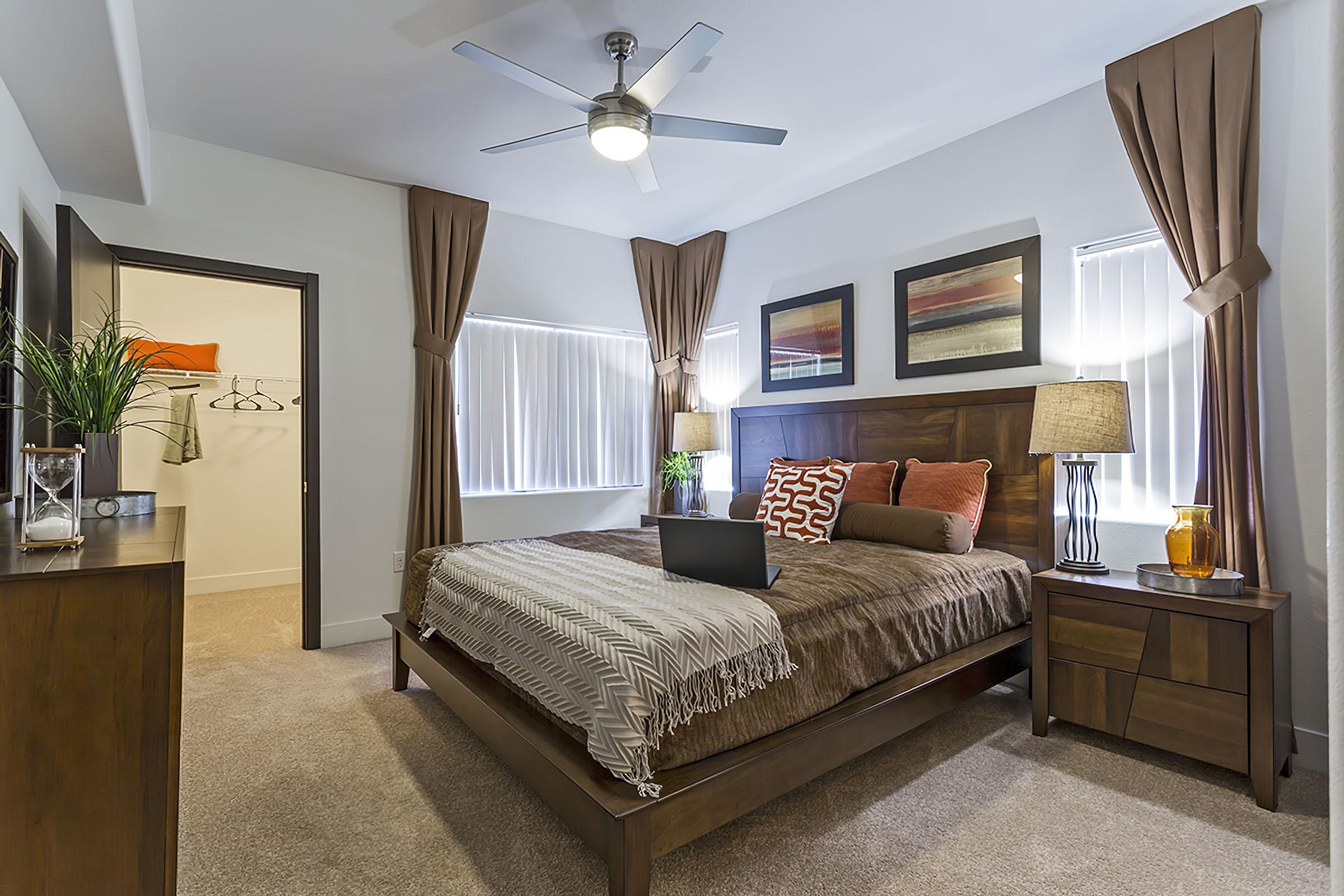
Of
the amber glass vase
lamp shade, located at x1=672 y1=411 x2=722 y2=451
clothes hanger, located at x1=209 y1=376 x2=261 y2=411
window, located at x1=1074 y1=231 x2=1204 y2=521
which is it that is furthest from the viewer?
clothes hanger, located at x1=209 y1=376 x2=261 y2=411

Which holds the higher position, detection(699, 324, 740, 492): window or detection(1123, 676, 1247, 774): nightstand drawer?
detection(699, 324, 740, 492): window

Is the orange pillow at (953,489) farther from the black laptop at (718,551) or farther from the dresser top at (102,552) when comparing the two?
the dresser top at (102,552)

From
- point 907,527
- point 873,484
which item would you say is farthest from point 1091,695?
point 873,484

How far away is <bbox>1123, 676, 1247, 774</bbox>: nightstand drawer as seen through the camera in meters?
2.12

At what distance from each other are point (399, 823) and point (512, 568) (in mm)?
862

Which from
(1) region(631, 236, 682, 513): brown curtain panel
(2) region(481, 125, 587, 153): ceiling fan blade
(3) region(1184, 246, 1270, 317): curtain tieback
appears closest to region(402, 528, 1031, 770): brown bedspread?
(3) region(1184, 246, 1270, 317): curtain tieback

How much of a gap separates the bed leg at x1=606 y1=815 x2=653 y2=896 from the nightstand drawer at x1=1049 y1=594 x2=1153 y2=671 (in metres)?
1.90

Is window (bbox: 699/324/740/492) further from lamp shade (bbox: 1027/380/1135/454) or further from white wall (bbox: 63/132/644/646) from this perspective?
lamp shade (bbox: 1027/380/1135/454)

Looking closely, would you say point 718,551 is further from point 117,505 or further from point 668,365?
point 668,365

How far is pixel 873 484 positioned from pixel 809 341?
120 cm

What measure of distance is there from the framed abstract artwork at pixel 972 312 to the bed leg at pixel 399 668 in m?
2.99

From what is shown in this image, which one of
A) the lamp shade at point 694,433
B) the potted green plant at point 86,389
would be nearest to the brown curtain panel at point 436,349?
the lamp shade at point 694,433

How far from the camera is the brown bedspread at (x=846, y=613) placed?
1.82m

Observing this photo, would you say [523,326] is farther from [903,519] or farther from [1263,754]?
Result: [1263,754]
